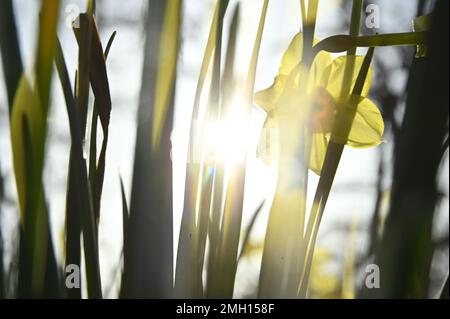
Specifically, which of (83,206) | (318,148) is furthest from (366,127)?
(83,206)

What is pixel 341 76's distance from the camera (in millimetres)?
541

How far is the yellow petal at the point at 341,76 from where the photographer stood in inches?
19.6

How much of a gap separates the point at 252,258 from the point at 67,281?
0.99 m

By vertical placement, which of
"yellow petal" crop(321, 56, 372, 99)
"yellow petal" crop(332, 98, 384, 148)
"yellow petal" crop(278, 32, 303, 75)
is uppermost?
"yellow petal" crop(278, 32, 303, 75)

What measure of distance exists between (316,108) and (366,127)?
0.06 m

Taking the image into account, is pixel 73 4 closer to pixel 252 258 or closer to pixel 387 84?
pixel 252 258

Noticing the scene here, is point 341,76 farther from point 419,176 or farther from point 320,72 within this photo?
point 419,176

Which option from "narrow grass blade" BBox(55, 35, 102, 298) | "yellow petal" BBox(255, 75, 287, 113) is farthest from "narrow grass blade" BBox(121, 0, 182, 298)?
"yellow petal" BBox(255, 75, 287, 113)

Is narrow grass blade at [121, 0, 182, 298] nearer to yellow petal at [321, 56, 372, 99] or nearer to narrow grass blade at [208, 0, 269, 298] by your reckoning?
narrow grass blade at [208, 0, 269, 298]

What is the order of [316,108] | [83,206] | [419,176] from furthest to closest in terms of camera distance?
1. [316,108]
2. [83,206]
3. [419,176]

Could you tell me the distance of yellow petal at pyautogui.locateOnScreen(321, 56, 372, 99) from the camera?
1.64 ft

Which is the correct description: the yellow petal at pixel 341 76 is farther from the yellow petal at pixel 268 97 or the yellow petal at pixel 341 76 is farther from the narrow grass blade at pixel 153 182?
the narrow grass blade at pixel 153 182

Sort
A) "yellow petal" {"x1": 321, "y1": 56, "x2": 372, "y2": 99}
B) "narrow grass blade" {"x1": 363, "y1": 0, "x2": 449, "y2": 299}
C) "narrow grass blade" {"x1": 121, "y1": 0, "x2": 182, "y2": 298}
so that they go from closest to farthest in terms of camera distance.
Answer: "narrow grass blade" {"x1": 363, "y1": 0, "x2": 449, "y2": 299} < "narrow grass blade" {"x1": 121, "y1": 0, "x2": 182, "y2": 298} < "yellow petal" {"x1": 321, "y1": 56, "x2": 372, "y2": 99}
